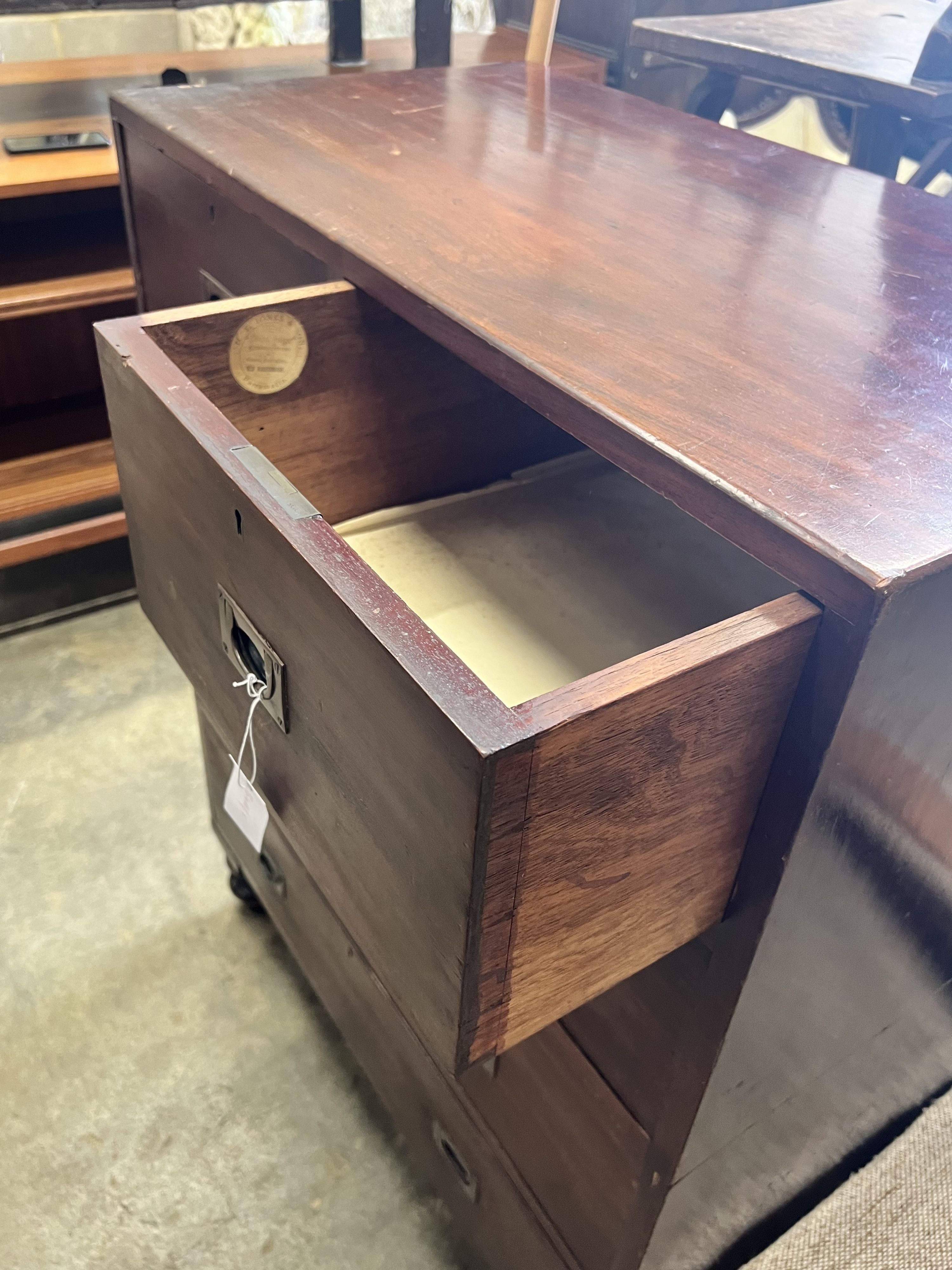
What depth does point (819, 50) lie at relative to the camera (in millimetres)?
1294

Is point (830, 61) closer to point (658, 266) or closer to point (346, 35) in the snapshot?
point (346, 35)

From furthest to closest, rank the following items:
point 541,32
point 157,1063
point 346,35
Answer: point 346,35 < point 541,32 < point 157,1063

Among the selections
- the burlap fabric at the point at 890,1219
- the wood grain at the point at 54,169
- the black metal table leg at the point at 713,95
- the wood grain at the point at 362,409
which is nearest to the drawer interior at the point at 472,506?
the wood grain at the point at 362,409

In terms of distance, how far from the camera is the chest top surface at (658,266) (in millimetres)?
420

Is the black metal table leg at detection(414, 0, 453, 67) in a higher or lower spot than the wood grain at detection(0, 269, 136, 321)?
higher

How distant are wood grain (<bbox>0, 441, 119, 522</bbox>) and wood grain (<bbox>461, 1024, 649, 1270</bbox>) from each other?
3.22 feet

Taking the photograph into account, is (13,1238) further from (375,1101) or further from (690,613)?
(690,613)

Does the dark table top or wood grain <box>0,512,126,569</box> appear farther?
wood grain <box>0,512,126,569</box>

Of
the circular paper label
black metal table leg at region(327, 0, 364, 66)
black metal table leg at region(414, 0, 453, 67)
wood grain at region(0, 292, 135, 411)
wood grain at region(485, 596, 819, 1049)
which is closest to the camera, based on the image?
wood grain at region(485, 596, 819, 1049)

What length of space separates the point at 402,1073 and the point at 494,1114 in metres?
0.14

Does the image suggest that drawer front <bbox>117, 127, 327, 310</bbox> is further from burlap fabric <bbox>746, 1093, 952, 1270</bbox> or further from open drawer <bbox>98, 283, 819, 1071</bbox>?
burlap fabric <bbox>746, 1093, 952, 1270</bbox>

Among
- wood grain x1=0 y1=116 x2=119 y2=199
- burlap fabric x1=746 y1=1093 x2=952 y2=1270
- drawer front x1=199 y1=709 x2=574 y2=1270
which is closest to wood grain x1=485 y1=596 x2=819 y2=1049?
drawer front x1=199 y1=709 x2=574 y2=1270

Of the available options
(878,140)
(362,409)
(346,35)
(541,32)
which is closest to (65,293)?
(346,35)

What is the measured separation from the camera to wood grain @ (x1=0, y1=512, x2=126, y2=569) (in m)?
1.34
